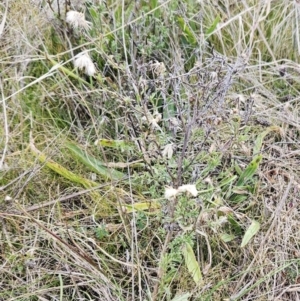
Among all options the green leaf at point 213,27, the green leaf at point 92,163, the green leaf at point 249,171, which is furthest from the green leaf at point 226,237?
the green leaf at point 213,27

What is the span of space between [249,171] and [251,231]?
16cm

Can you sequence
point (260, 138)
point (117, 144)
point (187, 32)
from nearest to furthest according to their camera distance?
point (117, 144) < point (260, 138) < point (187, 32)

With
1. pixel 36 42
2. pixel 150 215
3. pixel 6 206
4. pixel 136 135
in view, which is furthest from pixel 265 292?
pixel 36 42

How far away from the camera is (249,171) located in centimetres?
143

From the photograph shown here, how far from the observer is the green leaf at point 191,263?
1.27m

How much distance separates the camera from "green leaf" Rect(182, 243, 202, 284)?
4.18 ft

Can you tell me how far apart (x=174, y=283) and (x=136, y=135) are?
370 mm

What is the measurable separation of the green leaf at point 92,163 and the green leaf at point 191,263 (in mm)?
263

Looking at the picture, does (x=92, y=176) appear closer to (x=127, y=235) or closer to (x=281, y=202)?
(x=127, y=235)

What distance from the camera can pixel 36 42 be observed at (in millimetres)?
1725

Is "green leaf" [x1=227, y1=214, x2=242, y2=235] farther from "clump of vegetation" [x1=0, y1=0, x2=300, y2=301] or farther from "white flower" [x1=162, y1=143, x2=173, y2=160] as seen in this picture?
"white flower" [x1=162, y1=143, x2=173, y2=160]

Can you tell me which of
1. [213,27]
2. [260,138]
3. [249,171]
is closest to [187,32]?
[213,27]

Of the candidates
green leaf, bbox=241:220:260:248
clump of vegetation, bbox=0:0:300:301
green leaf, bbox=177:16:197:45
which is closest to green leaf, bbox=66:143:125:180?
clump of vegetation, bbox=0:0:300:301

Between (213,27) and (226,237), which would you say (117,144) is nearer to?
(226,237)
